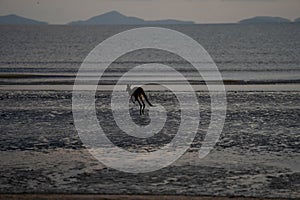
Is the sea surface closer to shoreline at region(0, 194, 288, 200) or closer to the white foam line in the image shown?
shoreline at region(0, 194, 288, 200)

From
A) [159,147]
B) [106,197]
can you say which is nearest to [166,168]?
[159,147]

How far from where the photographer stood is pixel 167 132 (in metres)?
17.0

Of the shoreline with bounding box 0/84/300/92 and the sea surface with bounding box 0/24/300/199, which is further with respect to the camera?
the shoreline with bounding box 0/84/300/92

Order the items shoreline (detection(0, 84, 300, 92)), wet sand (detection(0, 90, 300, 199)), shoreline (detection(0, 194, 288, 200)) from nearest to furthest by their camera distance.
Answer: shoreline (detection(0, 194, 288, 200)) → wet sand (detection(0, 90, 300, 199)) → shoreline (detection(0, 84, 300, 92))

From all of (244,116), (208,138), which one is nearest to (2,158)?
(208,138)

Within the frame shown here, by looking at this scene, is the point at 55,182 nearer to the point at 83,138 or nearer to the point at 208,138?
the point at 83,138

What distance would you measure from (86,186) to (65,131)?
261 inches

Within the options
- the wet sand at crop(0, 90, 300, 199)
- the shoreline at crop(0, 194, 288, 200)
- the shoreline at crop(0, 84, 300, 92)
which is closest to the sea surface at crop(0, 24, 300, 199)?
the wet sand at crop(0, 90, 300, 199)

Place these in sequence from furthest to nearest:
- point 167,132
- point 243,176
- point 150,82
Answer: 1. point 150,82
2. point 167,132
3. point 243,176

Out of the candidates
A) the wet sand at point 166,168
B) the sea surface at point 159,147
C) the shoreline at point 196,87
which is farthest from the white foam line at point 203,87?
the wet sand at point 166,168

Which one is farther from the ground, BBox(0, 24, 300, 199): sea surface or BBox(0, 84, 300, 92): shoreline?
BBox(0, 84, 300, 92): shoreline

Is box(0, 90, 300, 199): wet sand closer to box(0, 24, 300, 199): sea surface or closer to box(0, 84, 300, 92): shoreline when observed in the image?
box(0, 24, 300, 199): sea surface

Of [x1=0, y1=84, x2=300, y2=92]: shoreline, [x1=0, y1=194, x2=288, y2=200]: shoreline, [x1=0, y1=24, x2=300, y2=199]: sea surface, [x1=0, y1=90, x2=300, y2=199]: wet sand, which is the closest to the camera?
[x1=0, y1=194, x2=288, y2=200]: shoreline

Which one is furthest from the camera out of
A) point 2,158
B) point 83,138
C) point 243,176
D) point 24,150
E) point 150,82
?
point 150,82
